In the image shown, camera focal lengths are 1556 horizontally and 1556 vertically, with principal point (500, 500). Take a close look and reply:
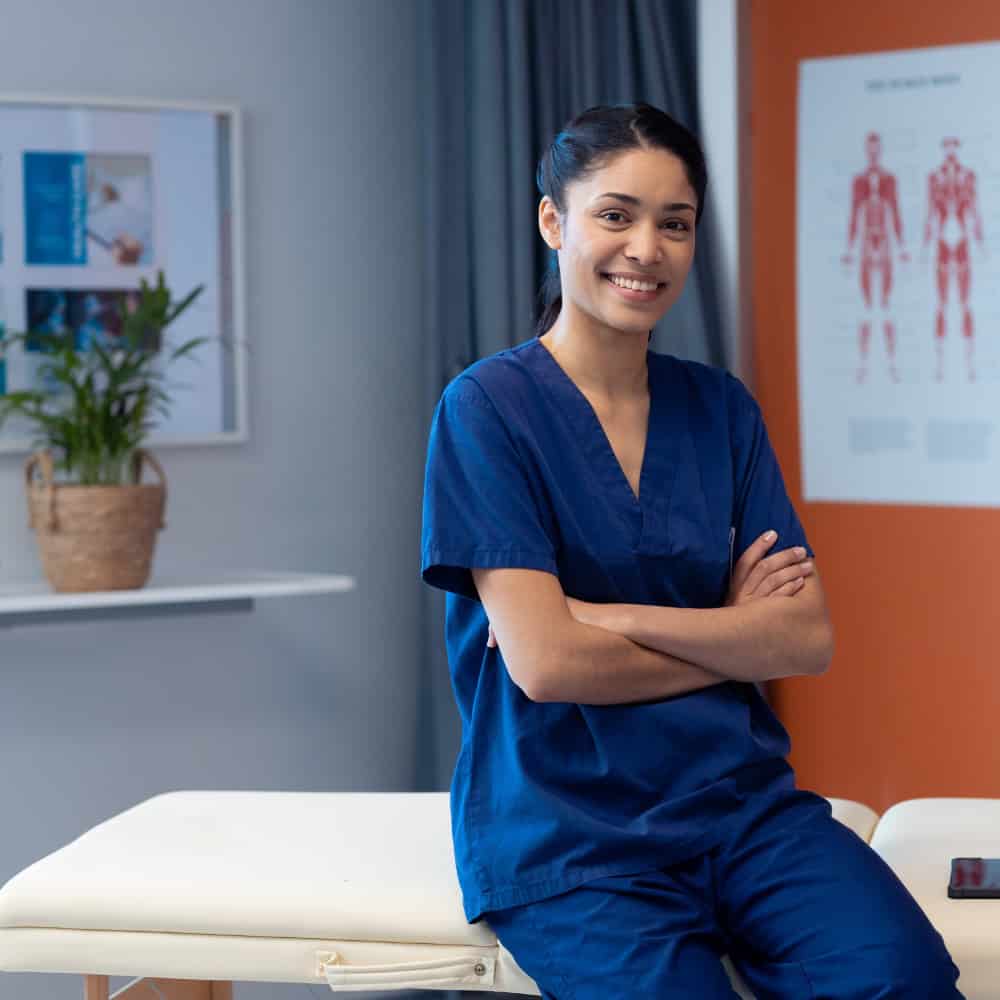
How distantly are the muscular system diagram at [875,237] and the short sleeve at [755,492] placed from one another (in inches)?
41.0

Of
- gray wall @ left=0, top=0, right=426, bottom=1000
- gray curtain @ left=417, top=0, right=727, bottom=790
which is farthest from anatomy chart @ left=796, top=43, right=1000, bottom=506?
gray wall @ left=0, top=0, right=426, bottom=1000

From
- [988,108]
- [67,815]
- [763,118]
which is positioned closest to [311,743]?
[67,815]

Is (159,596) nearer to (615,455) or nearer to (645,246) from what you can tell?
(615,455)

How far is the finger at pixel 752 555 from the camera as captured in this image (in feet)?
5.39

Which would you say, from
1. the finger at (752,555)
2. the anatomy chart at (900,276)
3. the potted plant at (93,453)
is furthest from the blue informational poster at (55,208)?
the finger at (752,555)

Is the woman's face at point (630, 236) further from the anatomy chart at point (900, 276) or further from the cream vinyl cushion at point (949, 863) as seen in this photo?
the anatomy chart at point (900, 276)

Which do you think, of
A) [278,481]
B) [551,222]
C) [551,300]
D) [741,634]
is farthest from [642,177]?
[278,481]

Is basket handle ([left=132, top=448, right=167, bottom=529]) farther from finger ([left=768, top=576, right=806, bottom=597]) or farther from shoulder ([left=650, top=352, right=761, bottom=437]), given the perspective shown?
finger ([left=768, top=576, right=806, bottom=597])

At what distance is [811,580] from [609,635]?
0.28 metres

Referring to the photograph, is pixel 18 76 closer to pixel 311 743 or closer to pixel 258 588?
pixel 258 588

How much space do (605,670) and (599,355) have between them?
0.35 m

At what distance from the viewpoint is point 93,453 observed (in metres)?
2.51

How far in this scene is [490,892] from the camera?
152 centimetres

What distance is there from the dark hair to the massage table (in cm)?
74
